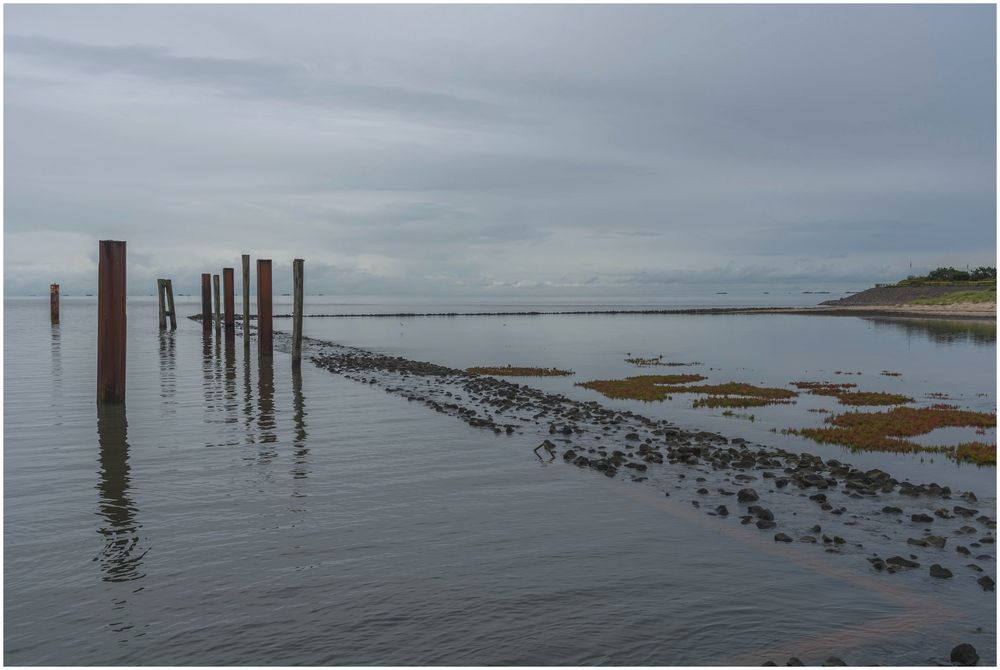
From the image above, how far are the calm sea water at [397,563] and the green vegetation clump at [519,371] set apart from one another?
1444 cm

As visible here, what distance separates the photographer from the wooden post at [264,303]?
3309cm

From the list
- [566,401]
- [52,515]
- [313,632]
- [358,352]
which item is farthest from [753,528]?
[358,352]

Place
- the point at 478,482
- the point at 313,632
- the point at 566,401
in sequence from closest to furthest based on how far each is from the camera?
the point at 313,632 → the point at 478,482 → the point at 566,401

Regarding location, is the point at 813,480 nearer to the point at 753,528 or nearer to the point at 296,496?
the point at 753,528

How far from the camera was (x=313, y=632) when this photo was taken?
22.8ft

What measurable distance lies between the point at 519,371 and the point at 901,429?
17330 mm

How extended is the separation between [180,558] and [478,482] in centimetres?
509

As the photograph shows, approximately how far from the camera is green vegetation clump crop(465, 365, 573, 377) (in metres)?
32.2

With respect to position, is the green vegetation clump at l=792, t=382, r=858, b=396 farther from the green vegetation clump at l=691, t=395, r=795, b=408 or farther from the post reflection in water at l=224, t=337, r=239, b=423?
the post reflection in water at l=224, t=337, r=239, b=423

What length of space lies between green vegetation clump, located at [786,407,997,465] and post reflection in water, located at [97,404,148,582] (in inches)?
562

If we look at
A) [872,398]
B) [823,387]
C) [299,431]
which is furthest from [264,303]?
[872,398]

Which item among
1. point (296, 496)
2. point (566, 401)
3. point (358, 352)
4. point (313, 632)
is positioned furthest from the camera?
point (358, 352)

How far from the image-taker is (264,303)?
33.4 m

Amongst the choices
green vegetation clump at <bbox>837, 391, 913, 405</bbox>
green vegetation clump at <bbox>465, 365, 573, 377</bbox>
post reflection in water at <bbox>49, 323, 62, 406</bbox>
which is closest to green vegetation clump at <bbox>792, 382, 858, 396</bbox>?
green vegetation clump at <bbox>837, 391, 913, 405</bbox>
